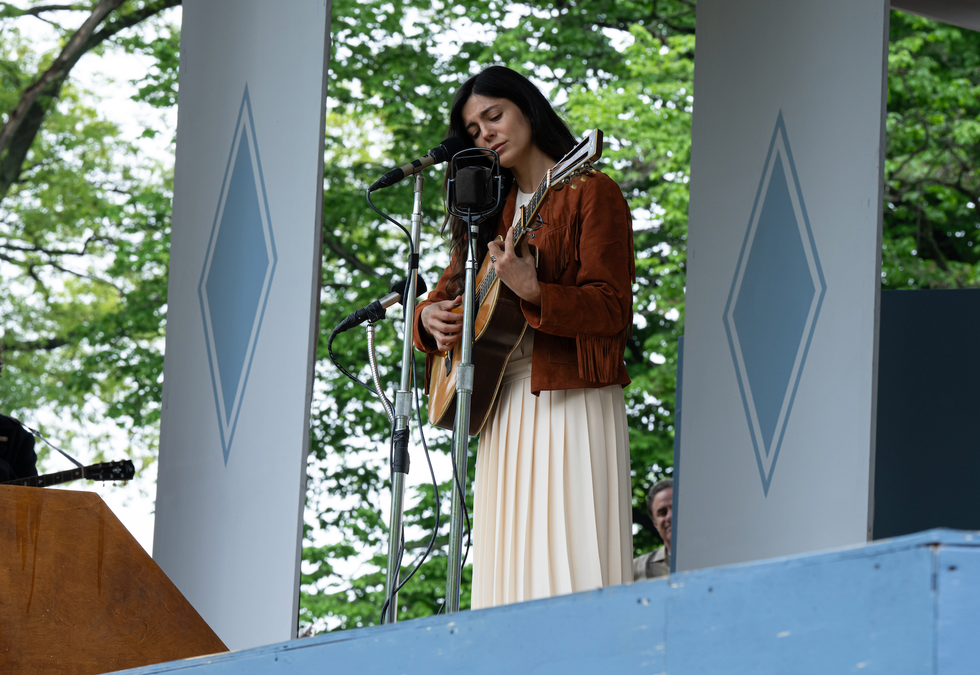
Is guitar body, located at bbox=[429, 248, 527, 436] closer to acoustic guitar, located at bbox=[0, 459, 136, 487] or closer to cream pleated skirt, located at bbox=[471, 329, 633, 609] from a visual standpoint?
cream pleated skirt, located at bbox=[471, 329, 633, 609]

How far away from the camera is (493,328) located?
85.2 inches

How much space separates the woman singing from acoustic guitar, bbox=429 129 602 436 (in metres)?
0.04

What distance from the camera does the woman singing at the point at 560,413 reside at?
81.4 inches

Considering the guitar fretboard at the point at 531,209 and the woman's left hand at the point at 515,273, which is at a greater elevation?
the guitar fretboard at the point at 531,209

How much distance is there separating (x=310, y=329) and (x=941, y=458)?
91.9 inches

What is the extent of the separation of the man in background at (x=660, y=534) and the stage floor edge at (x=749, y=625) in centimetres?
372

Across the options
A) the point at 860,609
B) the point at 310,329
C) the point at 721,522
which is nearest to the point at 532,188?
the point at 310,329

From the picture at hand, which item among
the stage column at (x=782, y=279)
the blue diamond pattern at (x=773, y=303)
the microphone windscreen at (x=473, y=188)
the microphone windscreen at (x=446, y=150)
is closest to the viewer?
the microphone windscreen at (x=473, y=188)

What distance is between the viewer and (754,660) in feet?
3.15

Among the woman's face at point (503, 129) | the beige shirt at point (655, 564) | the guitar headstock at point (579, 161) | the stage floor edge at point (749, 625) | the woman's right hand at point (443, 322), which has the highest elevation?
the woman's face at point (503, 129)

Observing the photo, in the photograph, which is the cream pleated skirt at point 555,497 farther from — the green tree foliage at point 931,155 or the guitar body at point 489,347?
the green tree foliage at point 931,155

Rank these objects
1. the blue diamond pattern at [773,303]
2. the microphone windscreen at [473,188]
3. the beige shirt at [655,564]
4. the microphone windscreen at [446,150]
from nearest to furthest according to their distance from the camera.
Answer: the microphone windscreen at [473,188], the microphone windscreen at [446,150], the blue diamond pattern at [773,303], the beige shirt at [655,564]

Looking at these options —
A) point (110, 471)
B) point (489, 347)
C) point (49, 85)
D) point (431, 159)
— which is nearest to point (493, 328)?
point (489, 347)

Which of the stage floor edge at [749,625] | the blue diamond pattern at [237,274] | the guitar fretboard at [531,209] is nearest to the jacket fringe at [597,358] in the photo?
the guitar fretboard at [531,209]
